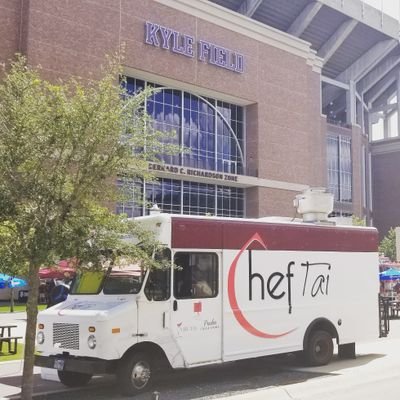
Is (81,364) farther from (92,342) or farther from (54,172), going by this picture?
(54,172)

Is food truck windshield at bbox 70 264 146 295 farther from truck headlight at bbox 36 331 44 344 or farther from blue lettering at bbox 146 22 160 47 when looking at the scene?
blue lettering at bbox 146 22 160 47

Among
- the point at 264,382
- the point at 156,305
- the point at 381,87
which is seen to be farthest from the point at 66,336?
the point at 381,87

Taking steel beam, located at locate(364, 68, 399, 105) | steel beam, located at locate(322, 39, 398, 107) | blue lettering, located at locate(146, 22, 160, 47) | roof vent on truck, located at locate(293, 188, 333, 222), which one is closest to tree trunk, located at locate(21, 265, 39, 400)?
roof vent on truck, located at locate(293, 188, 333, 222)

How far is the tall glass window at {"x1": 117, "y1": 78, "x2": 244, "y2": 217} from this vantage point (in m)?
42.1

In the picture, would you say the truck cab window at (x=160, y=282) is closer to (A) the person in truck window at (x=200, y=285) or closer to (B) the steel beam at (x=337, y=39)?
(A) the person in truck window at (x=200, y=285)

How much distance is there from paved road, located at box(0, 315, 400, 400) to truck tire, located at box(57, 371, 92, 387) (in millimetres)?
150

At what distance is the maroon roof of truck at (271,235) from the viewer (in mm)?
10352

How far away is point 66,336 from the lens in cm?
970

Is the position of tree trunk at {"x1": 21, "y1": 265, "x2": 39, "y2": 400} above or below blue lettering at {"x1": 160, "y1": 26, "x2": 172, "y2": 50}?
below

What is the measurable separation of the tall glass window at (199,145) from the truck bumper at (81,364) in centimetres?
3072

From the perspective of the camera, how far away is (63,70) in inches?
1400

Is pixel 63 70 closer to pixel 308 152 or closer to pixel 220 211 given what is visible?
pixel 220 211

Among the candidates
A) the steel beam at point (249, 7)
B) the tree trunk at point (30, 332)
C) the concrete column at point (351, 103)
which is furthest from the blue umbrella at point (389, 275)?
the concrete column at point (351, 103)

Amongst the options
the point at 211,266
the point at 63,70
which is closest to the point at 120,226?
the point at 211,266
